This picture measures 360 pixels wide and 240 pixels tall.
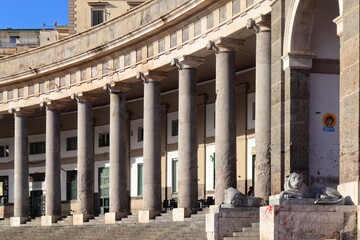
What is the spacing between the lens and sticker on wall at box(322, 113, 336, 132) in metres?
28.4

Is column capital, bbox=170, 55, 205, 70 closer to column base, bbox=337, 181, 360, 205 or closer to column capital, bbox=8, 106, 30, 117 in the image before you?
column capital, bbox=8, 106, 30, 117

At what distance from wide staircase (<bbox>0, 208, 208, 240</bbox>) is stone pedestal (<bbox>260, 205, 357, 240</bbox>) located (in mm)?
9374

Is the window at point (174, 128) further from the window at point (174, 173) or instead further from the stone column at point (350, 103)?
the stone column at point (350, 103)

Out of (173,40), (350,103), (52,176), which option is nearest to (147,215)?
(173,40)

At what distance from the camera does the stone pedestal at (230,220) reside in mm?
29703

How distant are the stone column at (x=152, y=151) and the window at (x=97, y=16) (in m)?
Answer: 24.5

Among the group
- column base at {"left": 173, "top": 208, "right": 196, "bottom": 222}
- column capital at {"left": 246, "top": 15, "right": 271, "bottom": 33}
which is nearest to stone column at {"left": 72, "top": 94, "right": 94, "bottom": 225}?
column base at {"left": 173, "top": 208, "right": 196, "bottom": 222}

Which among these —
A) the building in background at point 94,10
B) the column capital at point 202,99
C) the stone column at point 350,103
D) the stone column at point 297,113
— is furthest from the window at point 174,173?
the stone column at point 350,103

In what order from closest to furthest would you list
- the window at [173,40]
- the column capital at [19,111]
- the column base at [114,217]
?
1. the window at [173,40]
2. the column base at [114,217]
3. the column capital at [19,111]

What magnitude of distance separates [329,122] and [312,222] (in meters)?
5.91

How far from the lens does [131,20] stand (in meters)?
44.8

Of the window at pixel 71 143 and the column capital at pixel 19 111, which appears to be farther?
the window at pixel 71 143

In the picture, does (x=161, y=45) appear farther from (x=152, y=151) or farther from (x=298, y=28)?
(x=298, y=28)

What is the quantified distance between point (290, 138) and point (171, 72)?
1961 cm
